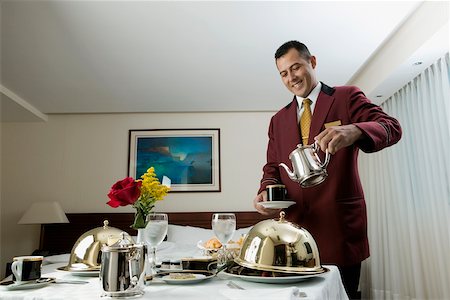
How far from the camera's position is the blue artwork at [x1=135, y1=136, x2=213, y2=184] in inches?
171

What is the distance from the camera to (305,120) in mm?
1522

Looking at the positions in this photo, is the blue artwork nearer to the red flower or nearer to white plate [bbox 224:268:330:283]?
the red flower

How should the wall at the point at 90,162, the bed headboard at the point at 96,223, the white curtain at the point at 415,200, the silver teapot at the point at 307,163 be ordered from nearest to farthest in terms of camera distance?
1. the silver teapot at the point at 307,163
2. the white curtain at the point at 415,200
3. the bed headboard at the point at 96,223
4. the wall at the point at 90,162

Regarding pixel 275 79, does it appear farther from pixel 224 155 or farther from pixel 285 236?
pixel 285 236

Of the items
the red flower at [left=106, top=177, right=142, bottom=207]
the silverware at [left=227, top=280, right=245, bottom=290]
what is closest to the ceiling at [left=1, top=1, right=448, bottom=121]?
the red flower at [left=106, top=177, right=142, bottom=207]

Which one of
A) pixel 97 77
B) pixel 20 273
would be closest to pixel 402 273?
pixel 20 273

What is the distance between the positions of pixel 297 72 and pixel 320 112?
21cm

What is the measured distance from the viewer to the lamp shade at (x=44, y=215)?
3742 mm

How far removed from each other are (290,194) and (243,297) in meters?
0.79

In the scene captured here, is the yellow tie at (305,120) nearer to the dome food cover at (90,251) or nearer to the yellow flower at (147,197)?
the yellow flower at (147,197)

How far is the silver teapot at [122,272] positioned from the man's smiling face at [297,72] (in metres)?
1.05

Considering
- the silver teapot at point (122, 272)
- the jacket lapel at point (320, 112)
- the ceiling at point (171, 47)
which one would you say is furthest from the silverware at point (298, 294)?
the ceiling at point (171, 47)

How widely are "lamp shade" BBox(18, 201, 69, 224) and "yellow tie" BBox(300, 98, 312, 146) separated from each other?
10.8 ft

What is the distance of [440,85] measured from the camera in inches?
106
